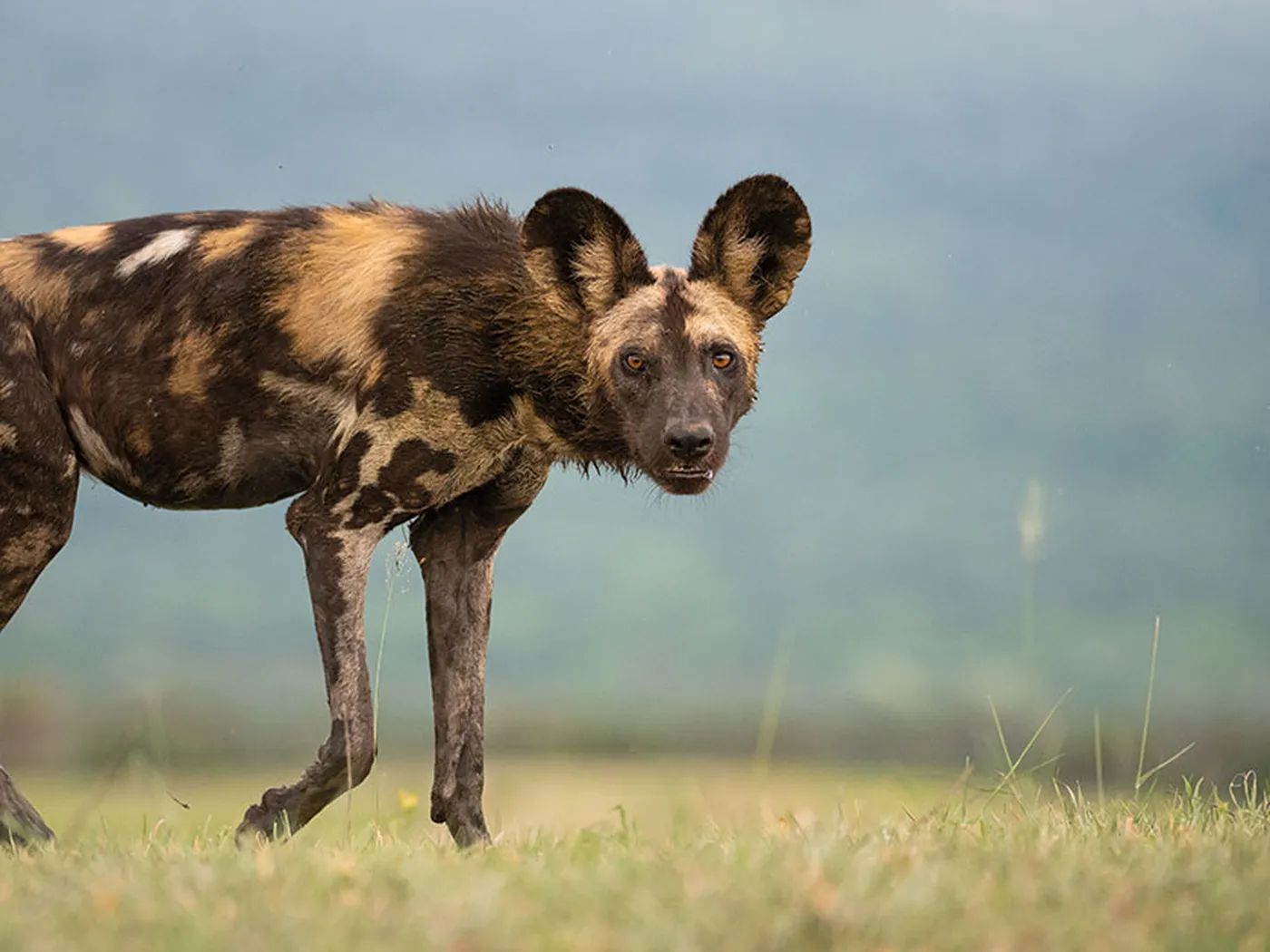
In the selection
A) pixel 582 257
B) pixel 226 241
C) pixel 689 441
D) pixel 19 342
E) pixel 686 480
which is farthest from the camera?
pixel 226 241

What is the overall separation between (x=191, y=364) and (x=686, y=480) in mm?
2011

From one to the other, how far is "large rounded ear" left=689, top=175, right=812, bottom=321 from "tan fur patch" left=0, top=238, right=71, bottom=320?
2.53m

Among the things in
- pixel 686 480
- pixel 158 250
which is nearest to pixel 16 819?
pixel 158 250

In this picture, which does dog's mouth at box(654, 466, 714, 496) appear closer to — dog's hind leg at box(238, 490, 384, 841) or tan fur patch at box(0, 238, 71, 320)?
dog's hind leg at box(238, 490, 384, 841)

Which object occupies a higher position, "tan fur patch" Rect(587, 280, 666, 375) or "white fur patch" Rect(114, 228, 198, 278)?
"white fur patch" Rect(114, 228, 198, 278)

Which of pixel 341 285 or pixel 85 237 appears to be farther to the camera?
pixel 85 237

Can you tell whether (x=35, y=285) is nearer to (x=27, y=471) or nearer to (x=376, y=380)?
(x=27, y=471)

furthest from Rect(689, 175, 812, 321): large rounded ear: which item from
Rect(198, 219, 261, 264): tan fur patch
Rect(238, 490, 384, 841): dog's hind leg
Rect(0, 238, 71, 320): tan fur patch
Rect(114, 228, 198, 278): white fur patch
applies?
Rect(0, 238, 71, 320): tan fur patch

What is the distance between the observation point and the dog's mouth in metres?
5.99

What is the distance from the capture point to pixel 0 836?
6051 millimetres

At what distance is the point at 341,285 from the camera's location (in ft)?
21.1

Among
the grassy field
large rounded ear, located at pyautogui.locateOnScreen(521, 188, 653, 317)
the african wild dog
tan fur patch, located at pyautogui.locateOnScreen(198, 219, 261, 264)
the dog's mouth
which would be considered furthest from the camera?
tan fur patch, located at pyautogui.locateOnScreen(198, 219, 261, 264)

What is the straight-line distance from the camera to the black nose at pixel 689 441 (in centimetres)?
588

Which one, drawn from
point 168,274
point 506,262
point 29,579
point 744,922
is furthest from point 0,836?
point 744,922
